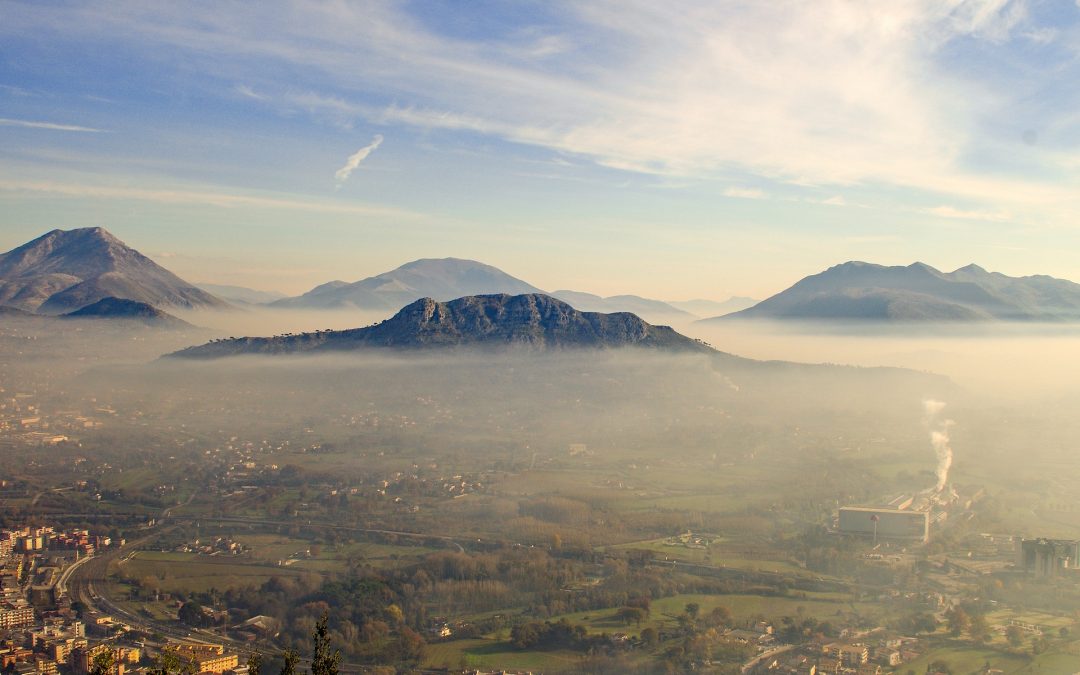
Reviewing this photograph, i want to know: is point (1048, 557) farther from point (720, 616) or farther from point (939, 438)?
point (939, 438)

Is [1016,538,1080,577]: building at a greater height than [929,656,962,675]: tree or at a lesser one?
greater

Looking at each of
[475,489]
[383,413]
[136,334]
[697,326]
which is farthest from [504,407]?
[697,326]

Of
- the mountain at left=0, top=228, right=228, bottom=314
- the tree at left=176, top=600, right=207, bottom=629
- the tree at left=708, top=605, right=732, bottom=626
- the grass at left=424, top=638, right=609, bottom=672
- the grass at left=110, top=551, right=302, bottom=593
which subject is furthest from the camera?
the mountain at left=0, top=228, right=228, bottom=314

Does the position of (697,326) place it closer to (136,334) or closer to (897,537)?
(136,334)

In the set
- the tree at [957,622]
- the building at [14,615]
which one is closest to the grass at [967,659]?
the tree at [957,622]

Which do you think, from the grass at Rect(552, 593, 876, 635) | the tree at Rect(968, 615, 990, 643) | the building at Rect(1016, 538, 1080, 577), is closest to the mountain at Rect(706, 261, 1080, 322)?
the building at Rect(1016, 538, 1080, 577)

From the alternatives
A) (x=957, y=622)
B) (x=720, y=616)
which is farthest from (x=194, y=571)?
(x=957, y=622)

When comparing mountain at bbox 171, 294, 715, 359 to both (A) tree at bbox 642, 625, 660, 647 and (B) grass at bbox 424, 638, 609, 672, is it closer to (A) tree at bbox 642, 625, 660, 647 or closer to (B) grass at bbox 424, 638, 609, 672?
(A) tree at bbox 642, 625, 660, 647
